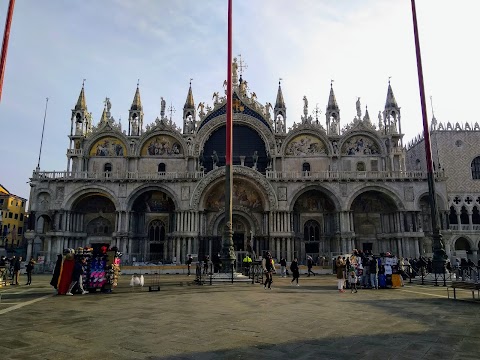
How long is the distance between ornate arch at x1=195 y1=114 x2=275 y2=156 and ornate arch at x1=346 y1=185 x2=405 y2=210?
10.0 metres

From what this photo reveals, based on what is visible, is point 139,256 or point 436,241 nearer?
point 436,241

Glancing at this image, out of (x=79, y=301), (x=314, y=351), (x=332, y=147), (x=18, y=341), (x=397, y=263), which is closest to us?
(x=314, y=351)

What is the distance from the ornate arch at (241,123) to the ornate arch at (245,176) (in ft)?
14.8

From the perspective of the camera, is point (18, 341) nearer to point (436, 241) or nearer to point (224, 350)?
point (224, 350)

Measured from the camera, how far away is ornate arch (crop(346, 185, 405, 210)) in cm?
3696

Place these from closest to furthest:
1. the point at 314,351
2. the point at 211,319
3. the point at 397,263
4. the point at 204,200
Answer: the point at 314,351, the point at 211,319, the point at 397,263, the point at 204,200

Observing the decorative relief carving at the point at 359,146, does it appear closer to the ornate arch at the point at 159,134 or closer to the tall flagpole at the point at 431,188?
the tall flagpole at the point at 431,188

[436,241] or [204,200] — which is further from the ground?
[204,200]

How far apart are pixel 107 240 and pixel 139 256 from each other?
4082mm

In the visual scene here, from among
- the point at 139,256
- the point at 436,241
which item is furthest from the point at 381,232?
the point at 139,256

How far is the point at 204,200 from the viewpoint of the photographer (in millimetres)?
37500

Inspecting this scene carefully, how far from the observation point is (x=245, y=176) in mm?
37094

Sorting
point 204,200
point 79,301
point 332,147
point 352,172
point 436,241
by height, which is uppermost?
point 332,147

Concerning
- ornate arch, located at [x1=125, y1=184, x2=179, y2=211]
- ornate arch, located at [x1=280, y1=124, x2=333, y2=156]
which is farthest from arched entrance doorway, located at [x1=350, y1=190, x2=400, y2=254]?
ornate arch, located at [x1=125, y1=184, x2=179, y2=211]
